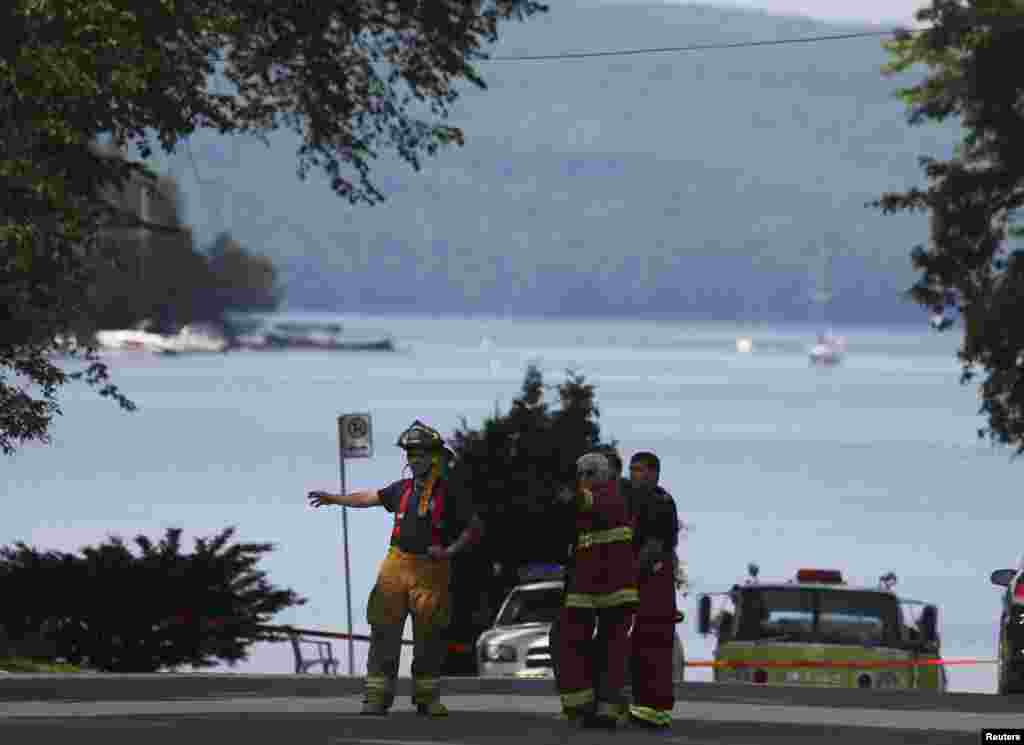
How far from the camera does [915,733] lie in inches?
666

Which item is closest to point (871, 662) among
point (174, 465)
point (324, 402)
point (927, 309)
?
point (927, 309)

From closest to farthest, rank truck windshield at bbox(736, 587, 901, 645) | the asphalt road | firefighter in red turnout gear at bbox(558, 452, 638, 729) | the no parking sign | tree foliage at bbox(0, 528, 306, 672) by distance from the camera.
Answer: the asphalt road
firefighter in red turnout gear at bbox(558, 452, 638, 729)
truck windshield at bbox(736, 587, 901, 645)
tree foliage at bbox(0, 528, 306, 672)
the no parking sign

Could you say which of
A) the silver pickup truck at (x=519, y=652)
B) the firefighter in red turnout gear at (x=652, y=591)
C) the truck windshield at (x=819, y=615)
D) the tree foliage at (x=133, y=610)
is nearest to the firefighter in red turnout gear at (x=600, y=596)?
the firefighter in red turnout gear at (x=652, y=591)

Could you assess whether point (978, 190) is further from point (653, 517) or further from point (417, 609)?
point (417, 609)

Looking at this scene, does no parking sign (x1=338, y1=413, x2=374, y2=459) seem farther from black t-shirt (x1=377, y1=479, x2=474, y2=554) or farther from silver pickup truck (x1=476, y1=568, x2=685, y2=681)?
black t-shirt (x1=377, y1=479, x2=474, y2=554)

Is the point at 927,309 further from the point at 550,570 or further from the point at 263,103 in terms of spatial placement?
the point at 550,570

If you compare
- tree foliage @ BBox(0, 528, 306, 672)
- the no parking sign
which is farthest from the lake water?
tree foliage @ BBox(0, 528, 306, 672)

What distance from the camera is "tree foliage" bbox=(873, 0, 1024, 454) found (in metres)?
42.0

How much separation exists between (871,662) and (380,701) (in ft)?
30.4

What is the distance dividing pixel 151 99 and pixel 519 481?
1454 cm

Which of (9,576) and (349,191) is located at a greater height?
(349,191)

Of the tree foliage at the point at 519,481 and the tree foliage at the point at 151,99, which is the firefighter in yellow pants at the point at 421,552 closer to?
the tree foliage at the point at 151,99

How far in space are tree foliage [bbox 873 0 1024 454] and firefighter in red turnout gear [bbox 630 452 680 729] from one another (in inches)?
1014

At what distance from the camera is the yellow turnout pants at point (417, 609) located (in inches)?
687
